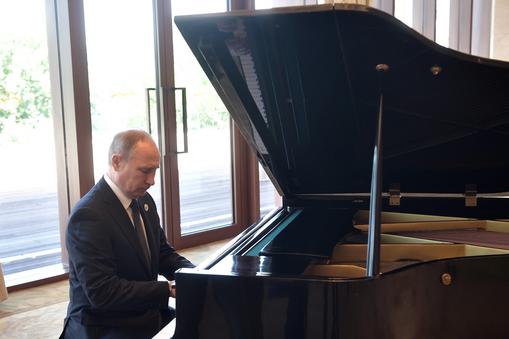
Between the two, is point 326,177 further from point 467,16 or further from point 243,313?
point 467,16

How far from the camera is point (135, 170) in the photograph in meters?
1.84

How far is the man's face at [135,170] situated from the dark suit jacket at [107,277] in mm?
57

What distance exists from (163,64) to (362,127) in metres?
2.61

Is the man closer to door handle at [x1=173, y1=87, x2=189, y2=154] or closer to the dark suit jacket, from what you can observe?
the dark suit jacket

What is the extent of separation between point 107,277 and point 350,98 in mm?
928

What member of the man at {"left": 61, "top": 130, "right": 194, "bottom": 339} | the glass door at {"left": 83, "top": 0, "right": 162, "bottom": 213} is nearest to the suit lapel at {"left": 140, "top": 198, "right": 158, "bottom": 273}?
the man at {"left": 61, "top": 130, "right": 194, "bottom": 339}

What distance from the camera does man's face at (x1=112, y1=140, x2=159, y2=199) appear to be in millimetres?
1840

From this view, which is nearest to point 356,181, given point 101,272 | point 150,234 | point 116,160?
point 150,234

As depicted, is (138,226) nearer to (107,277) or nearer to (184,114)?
(107,277)

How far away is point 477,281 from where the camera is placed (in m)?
1.49

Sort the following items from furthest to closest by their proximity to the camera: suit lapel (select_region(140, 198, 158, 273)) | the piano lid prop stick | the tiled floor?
the tiled floor, suit lapel (select_region(140, 198, 158, 273)), the piano lid prop stick

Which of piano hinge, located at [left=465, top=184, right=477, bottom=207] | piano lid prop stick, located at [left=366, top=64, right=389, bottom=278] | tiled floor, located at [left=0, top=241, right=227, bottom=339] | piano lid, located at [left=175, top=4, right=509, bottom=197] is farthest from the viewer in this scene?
tiled floor, located at [left=0, top=241, right=227, bottom=339]

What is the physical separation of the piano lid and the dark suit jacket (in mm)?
529

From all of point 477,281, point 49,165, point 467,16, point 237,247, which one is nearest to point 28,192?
point 49,165
